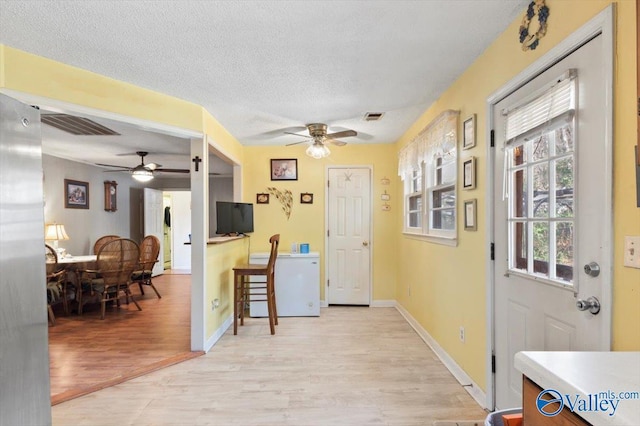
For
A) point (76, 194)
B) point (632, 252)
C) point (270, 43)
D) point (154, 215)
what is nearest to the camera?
point (632, 252)

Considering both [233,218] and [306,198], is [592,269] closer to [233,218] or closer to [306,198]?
[233,218]

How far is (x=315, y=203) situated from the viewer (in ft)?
15.7

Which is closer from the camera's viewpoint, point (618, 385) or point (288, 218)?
point (618, 385)

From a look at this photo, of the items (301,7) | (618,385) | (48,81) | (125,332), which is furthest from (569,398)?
(125,332)

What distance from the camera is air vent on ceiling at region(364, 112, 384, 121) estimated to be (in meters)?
3.35

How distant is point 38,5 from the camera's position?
1.66m

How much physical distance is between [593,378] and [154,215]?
741 cm

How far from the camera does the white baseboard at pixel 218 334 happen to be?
10.3 feet

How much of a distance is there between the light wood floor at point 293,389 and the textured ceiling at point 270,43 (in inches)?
93.4

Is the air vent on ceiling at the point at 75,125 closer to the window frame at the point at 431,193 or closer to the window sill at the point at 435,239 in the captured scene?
the window frame at the point at 431,193

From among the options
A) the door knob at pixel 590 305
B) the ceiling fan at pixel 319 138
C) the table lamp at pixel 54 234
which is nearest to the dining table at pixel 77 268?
the table lamp at pixel 54 234

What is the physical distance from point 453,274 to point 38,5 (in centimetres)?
318

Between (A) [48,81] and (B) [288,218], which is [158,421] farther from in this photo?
(B) [288,218]

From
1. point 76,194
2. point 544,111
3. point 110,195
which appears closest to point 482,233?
point 544,111
